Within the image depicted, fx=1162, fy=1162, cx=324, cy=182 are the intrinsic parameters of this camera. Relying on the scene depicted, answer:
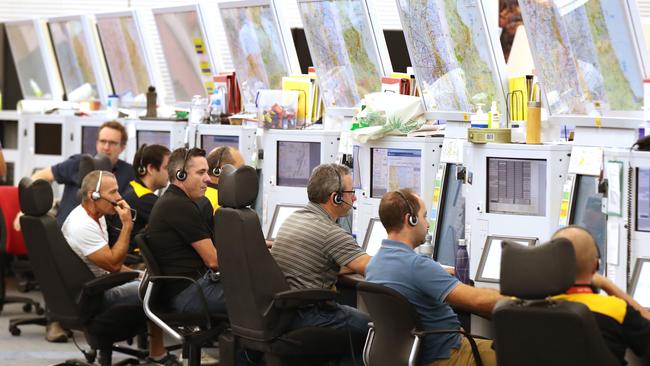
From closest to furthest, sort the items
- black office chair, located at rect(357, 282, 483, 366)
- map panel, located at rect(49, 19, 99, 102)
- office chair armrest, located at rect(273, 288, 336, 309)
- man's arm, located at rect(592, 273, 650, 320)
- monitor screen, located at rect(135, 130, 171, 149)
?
man's arm, located at rect(592, 273, 650, 320)
black office chair, located at rect(357, 282, 483, 366)
office chair armrest, located at rect(273, 288, 336, 309)
monitor screen, located at rect(135, 130, 171, 149)
map panel, located at rect(49, 19, 99, 102)

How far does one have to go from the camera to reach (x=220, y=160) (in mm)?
6418

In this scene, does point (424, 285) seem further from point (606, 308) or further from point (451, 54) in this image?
point (451, 54)

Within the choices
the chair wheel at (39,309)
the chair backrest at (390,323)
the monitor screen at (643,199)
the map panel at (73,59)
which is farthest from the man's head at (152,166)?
the monitor screen at (643,199)

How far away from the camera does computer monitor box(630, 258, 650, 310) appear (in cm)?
402

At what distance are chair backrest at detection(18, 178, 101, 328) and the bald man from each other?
279 centimetres

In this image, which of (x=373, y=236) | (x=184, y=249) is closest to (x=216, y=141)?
(x=184, y=249)

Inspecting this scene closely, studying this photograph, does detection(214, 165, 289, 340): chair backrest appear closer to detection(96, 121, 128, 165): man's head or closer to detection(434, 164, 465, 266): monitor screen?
detection(434, 164, 465, 266): monitor screen

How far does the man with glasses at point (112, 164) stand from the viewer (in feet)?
24.5

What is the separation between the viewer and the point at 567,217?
4461 millimetres

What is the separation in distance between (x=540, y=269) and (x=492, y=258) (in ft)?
4.81

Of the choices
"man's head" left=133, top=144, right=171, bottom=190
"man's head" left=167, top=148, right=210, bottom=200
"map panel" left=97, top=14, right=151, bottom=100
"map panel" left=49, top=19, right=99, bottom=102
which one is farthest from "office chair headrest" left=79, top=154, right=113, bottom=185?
"map panel" left=49, top=19, right=99, bottom=102

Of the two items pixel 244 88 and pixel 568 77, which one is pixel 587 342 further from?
pixel 244 88

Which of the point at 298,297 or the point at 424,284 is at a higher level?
the point at 424,284

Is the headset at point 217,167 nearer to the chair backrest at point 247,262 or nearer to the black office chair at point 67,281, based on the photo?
the black office chair at point 67,281
